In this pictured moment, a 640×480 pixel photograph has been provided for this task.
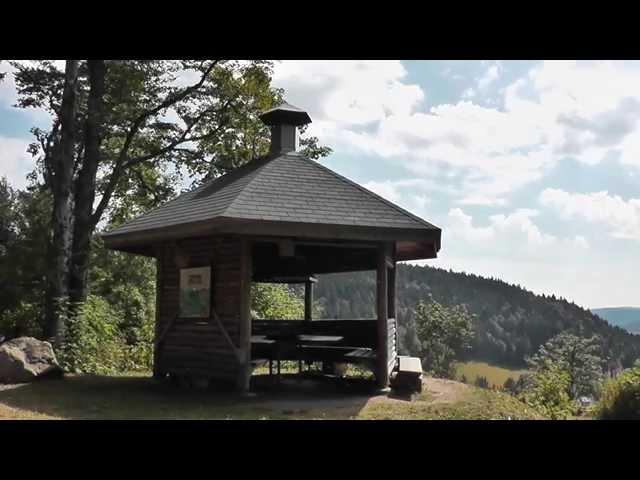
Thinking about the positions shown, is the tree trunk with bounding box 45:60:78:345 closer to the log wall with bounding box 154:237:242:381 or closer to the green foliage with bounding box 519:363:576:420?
the log wall with bounding box 154:237:242:381

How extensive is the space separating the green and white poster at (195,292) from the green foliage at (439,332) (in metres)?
38.7

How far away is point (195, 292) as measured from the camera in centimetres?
1021

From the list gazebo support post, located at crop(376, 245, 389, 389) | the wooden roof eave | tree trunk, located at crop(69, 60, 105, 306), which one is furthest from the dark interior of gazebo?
tree trunk, located at crop(69, 60, 105, 306)

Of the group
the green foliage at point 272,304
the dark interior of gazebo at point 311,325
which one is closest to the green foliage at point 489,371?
the green foliage at point 272,304

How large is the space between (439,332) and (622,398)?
129ft

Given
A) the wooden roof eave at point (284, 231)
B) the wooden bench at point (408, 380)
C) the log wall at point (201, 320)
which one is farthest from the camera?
the wooden bench at point (408, 380)

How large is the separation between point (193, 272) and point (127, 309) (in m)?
10.3

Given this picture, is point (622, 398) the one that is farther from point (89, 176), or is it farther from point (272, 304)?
point (89, 176)

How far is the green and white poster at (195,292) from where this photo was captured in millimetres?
10000

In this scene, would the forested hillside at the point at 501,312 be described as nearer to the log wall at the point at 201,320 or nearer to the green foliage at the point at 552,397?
the green foliage at the point at 552,397

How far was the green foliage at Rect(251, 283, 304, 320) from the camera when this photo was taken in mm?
20734

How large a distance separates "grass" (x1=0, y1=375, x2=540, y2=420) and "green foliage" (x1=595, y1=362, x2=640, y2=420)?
1.06 meters
